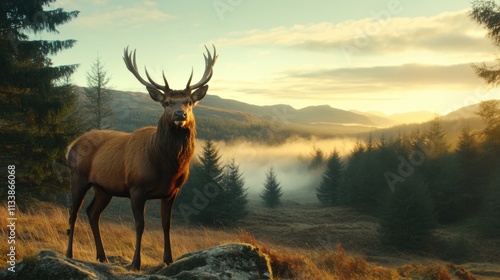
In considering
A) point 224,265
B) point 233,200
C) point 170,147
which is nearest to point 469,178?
point 233,200

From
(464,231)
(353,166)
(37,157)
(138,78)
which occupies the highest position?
(138,78)

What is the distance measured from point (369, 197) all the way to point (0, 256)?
188 ft

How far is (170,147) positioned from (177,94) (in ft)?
2.64

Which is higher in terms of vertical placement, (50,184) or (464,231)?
(50,184)

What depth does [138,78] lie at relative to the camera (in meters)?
6.91

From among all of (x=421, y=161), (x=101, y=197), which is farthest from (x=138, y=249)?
(x=421, y=161)

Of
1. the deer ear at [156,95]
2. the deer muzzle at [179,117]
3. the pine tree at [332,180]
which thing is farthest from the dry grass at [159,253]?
the pine tree at [332,180]

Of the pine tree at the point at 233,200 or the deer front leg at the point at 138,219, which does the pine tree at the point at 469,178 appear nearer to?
the pine tree at the point at 233,200

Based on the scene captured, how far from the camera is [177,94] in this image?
21.2 ft

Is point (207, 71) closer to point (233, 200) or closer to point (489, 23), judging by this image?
point (489, 23)

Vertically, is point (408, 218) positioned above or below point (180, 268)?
below

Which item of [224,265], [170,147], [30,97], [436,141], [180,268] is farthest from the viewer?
[436,141]

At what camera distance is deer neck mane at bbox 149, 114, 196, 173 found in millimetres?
6488

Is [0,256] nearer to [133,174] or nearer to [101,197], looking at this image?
[101,197]
